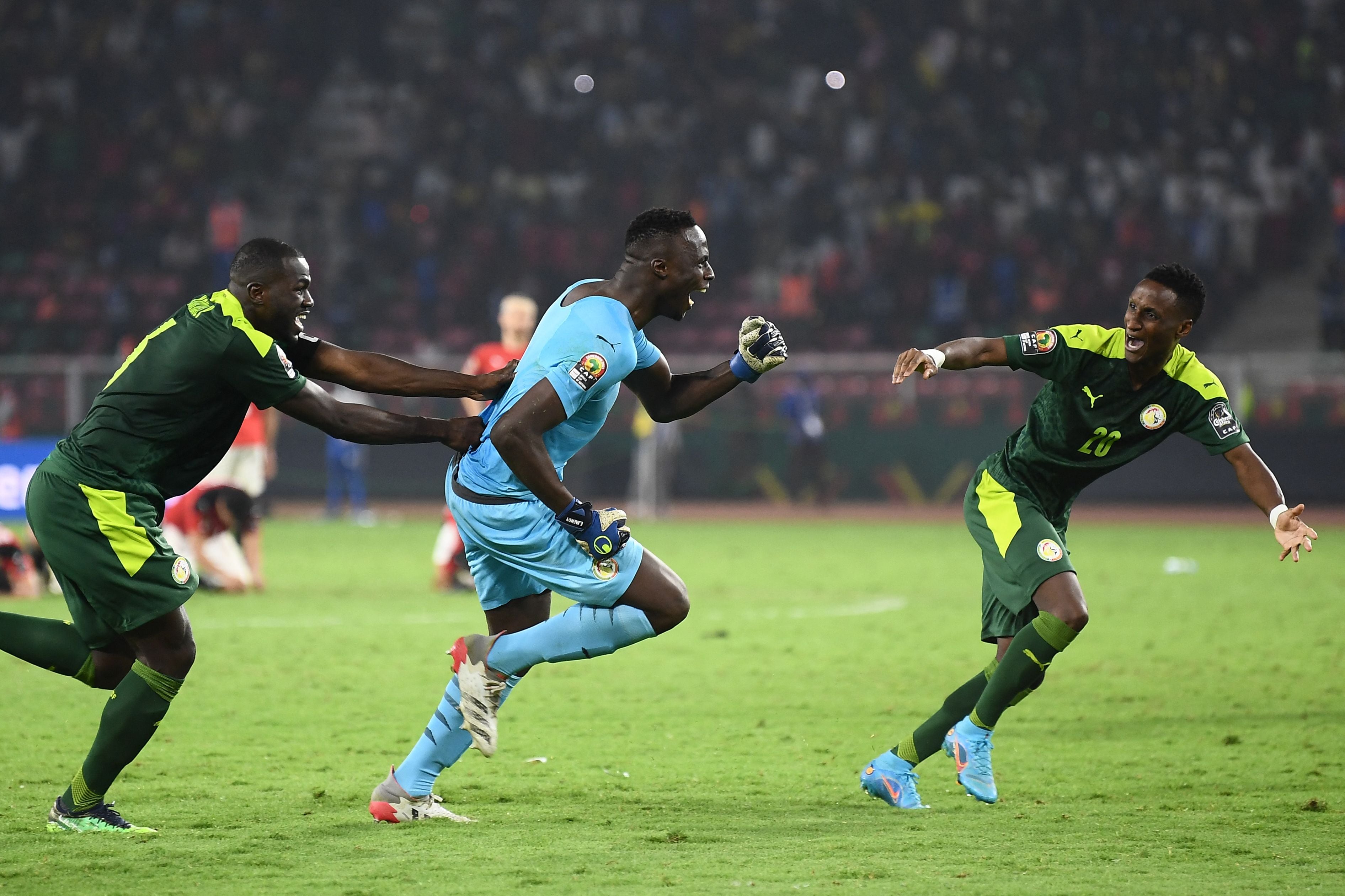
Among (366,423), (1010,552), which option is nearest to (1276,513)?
(1010,552)

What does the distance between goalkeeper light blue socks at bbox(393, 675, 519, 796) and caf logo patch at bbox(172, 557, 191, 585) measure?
0.96 metres

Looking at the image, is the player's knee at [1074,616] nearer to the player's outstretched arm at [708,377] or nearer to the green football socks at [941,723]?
the green football socks at [941,723]

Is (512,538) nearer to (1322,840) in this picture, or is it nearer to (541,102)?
(1322,840)

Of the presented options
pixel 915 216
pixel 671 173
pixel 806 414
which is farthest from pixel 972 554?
pixel 671 173

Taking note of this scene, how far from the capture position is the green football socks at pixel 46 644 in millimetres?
5270

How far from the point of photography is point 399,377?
5.35 metres

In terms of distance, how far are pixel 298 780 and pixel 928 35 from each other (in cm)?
2457

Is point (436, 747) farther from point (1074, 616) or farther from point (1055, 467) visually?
point (1055, 467)

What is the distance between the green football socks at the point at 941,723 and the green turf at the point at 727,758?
0.73 ft

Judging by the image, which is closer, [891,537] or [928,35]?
[891,537]

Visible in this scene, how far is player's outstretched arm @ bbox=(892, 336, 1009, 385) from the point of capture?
17.7 feet

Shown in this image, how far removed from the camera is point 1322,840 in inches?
197

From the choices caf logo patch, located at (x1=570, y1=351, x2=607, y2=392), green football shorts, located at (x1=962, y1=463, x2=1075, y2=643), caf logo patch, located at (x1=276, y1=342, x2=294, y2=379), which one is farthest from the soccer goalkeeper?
green football shorts, located at (x1=962, y1=463, x2=1075, y2=643)

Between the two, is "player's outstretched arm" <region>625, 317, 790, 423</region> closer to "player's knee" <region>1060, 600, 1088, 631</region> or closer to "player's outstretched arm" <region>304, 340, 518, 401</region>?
"player's outstretched arm" <region>304, 340, 518, 401</region>
